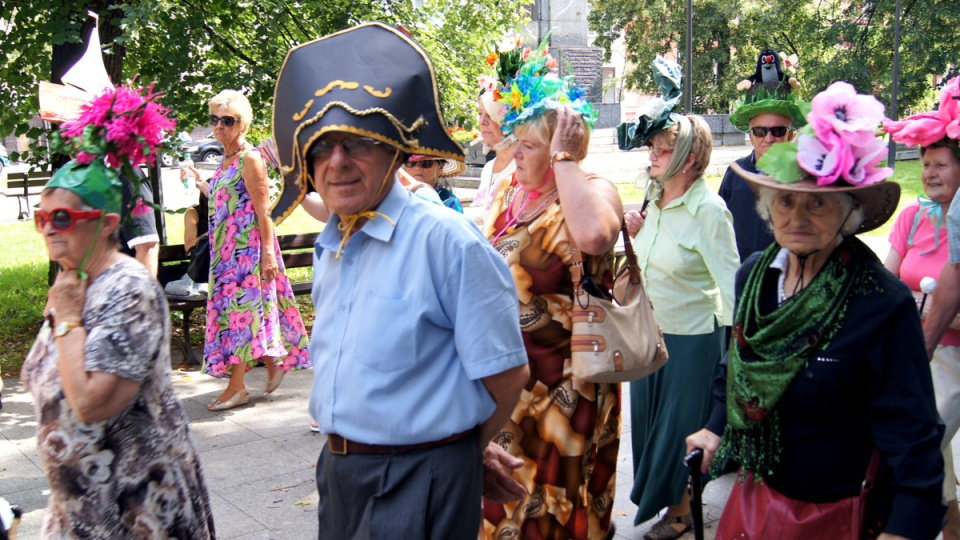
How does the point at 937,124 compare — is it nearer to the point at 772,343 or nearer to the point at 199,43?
the point at 772,343

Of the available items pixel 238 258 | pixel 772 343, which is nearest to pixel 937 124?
pixel 772 343

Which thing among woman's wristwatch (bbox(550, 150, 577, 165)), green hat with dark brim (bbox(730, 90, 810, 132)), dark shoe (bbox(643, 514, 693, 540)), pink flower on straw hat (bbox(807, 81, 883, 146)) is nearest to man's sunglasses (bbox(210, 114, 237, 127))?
green hat with dark brim (bbox(730, 90, 810, 132))

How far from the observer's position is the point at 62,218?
9.97ft

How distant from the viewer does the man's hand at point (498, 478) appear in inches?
112

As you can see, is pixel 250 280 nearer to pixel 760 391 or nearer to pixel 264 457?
pixel 264 457

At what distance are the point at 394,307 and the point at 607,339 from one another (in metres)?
1.30

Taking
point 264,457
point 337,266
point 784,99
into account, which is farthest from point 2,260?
point 337,266

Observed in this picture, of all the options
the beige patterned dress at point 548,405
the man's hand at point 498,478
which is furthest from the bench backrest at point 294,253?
the man's hand at point 498,478

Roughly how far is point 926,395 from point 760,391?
1.42 ft

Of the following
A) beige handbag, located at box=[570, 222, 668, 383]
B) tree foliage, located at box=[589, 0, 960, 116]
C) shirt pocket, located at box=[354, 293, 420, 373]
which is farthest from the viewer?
tree foliage, located at box=[589, 0, 960, 116]

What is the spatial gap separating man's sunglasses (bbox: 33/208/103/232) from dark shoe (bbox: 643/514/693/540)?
3.03 m

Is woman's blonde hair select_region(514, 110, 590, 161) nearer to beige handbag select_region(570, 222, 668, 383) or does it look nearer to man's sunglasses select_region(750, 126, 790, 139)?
beige handbag select_region(570, 222, 668, 383)

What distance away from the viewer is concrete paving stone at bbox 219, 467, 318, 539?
4914 mm

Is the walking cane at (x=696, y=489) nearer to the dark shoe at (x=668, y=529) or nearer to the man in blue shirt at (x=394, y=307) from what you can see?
the man in blue shirt at (x=394, y=307)
